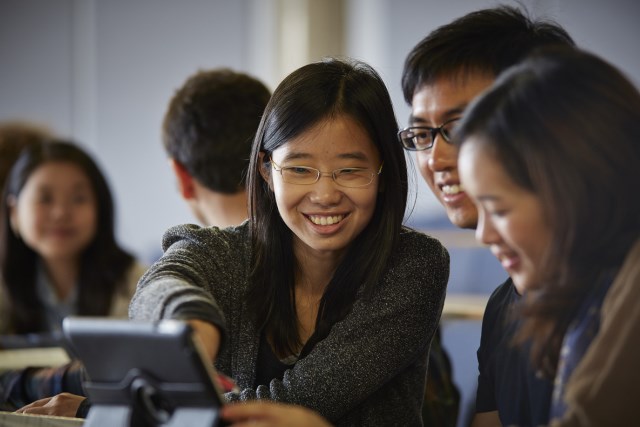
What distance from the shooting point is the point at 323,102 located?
162cm

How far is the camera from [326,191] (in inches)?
63.1

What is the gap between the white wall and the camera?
6.21m

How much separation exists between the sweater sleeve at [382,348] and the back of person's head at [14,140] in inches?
80.9

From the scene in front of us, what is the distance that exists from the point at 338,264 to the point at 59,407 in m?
0.58

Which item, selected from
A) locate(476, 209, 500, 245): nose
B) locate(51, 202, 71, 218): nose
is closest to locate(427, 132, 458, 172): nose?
locate(476, 209, 500, 245): nose

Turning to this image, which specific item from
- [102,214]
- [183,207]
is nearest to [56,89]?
[183,207]

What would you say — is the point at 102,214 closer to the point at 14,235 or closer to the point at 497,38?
the point at 14,235

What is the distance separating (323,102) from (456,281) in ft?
7.50

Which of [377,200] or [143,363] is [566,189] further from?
[377,200]

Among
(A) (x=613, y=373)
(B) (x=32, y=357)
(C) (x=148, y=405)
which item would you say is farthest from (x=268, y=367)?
(B) (x=32, y=357)

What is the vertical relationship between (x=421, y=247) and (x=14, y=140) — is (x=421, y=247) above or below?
above

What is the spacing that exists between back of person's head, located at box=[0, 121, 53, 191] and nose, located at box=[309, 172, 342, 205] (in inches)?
77.4

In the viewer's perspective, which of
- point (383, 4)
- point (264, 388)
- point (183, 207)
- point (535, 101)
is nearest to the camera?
point (535, 101)

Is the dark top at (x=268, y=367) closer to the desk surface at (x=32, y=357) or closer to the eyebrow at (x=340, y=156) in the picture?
the eyebrow at (x=340, y=156)
